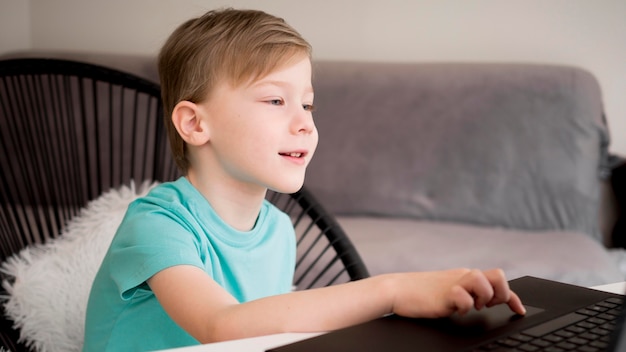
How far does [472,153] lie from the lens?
2369mm

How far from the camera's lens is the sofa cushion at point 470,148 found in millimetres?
2354

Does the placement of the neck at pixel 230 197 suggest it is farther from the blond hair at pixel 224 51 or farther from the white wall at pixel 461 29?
the white wall at pixel 461 29

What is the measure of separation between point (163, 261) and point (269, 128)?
0.21 meters

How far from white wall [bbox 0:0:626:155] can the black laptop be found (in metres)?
1.97

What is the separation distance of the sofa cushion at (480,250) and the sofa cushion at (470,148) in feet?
0.24

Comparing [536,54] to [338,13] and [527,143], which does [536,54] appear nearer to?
[527,143]

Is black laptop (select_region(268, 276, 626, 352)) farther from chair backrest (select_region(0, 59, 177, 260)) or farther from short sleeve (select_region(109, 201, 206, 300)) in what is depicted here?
chair backrest (select_region(0, 59, 177, 260))

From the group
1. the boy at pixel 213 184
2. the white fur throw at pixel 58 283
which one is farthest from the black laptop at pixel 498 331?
the white fur throw at pixel 58 283

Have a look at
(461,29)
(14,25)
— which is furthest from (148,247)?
(14,25)

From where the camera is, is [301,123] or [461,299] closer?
[461,299]

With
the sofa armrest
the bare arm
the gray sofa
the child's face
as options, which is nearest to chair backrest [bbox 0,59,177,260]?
the gray sofa

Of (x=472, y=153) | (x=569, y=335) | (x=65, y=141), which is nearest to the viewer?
(x=569, y=335)

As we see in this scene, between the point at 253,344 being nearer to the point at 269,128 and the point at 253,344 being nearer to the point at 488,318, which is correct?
the point at 488,318

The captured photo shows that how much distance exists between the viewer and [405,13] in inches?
104
